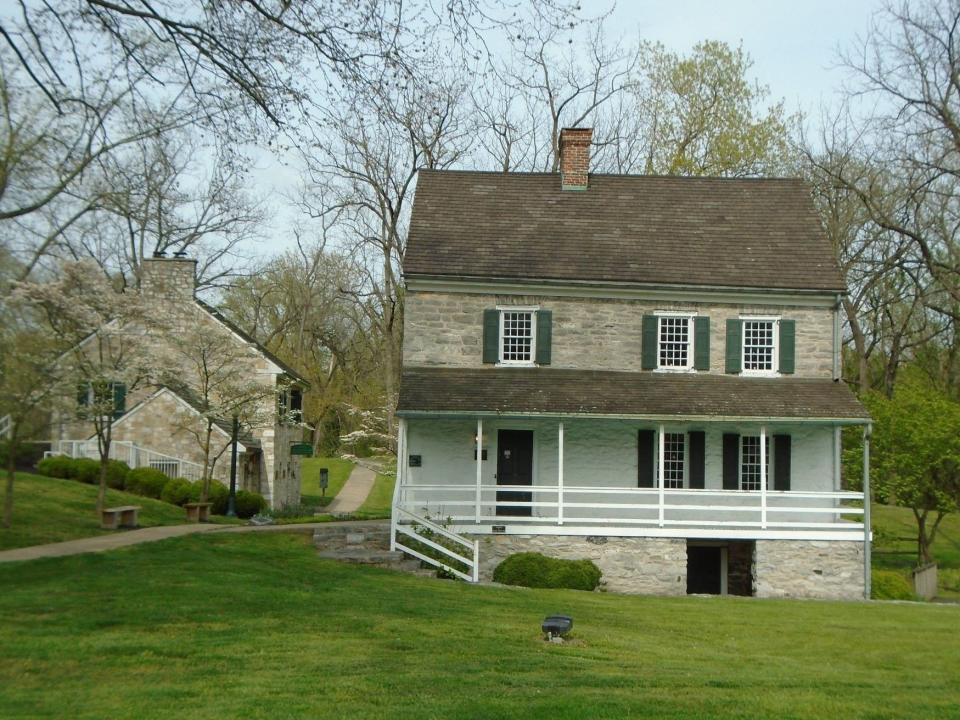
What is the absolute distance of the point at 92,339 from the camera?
26844 mm

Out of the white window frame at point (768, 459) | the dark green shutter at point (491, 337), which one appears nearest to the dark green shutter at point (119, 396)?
the dark green shutter at point (491, 337)

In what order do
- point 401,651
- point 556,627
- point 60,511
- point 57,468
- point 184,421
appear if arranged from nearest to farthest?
point 401,651 < point 556,627 < point 60,511 < point 57,468 < point 184,421

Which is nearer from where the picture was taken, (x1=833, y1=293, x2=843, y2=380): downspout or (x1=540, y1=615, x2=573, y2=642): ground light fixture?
(x1=540, y1=615, x2=573, y2=642): ground light fixture

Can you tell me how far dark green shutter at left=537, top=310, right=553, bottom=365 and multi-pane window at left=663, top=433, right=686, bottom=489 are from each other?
3109 millimetres

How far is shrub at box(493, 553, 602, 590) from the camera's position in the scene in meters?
19.4

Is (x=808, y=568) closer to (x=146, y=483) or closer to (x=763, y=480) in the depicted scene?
(x=763, y=480)

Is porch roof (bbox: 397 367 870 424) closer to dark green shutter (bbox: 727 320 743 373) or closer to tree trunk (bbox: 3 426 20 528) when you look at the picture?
dark green shutter (bbox: 727 320 743 373)

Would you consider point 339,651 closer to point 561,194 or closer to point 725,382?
point 725,382

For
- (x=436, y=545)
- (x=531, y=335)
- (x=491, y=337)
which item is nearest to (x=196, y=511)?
(x=436, y=545)

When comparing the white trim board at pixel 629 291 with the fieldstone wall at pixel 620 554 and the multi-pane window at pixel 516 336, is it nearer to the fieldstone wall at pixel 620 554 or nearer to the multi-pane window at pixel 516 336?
the multi-pane window at pixel 516 336

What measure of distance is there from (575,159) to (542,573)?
37.9 ft

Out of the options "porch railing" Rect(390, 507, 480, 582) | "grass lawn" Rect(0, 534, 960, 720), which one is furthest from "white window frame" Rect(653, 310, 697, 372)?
"grass lawn" Rect(0, 534, 960, 720)

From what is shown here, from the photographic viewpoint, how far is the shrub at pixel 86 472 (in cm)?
2870

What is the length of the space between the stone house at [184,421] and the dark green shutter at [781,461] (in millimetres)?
13264
